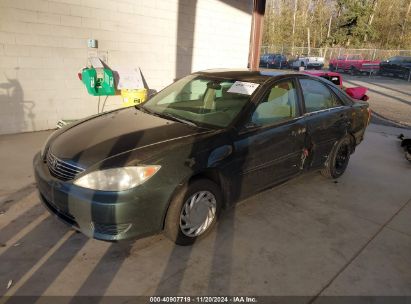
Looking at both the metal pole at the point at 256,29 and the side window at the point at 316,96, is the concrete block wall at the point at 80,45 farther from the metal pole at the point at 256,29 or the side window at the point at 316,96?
the side window at the point at 316,96

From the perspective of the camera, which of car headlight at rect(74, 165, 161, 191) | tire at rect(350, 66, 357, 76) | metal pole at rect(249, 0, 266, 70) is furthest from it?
tire at rect(350, 66, 357, 76)

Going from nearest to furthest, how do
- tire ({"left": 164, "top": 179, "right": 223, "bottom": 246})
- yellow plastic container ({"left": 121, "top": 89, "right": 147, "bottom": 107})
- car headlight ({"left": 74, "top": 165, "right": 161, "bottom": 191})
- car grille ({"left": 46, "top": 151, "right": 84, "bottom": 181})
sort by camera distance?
car headlight ({"left": 74, "top": 165, "right": 161, "bottom": 191}), car grille ({"left": 46, "top": 151, "right": 84, "bottom": 181}), tire ({"left": 164, "top": 179, "right": 223, "bottom": 246}), yellow plastic container ({"left": 121, "top": 89, "right": 147, "bottom": 107})

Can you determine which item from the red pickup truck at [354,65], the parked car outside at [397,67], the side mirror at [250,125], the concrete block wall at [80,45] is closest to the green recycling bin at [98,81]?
the concrete block wall at [80,45]

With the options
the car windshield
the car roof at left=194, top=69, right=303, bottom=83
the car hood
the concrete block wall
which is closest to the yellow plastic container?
the concrete block wall

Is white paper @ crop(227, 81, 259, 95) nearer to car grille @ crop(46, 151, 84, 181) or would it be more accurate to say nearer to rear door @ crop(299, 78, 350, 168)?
rear door @ crop(299, 78, 350, 168)

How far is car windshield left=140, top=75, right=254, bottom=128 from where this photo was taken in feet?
11.4

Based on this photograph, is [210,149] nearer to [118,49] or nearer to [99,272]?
[99,272]

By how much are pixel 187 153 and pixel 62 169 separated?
3.34 ft

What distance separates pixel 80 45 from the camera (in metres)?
6.59

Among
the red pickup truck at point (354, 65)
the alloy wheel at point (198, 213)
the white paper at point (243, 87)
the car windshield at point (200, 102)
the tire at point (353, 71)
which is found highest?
the red pickup truck at point (354, 65)

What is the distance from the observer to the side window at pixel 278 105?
355cm

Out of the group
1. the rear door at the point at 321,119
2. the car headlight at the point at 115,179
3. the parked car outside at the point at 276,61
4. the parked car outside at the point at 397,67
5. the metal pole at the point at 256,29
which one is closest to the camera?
the car headlight at the point at 115,179

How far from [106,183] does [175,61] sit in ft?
20.0

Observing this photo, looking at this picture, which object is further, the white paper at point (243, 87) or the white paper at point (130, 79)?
the white paper at point (130, 79)
